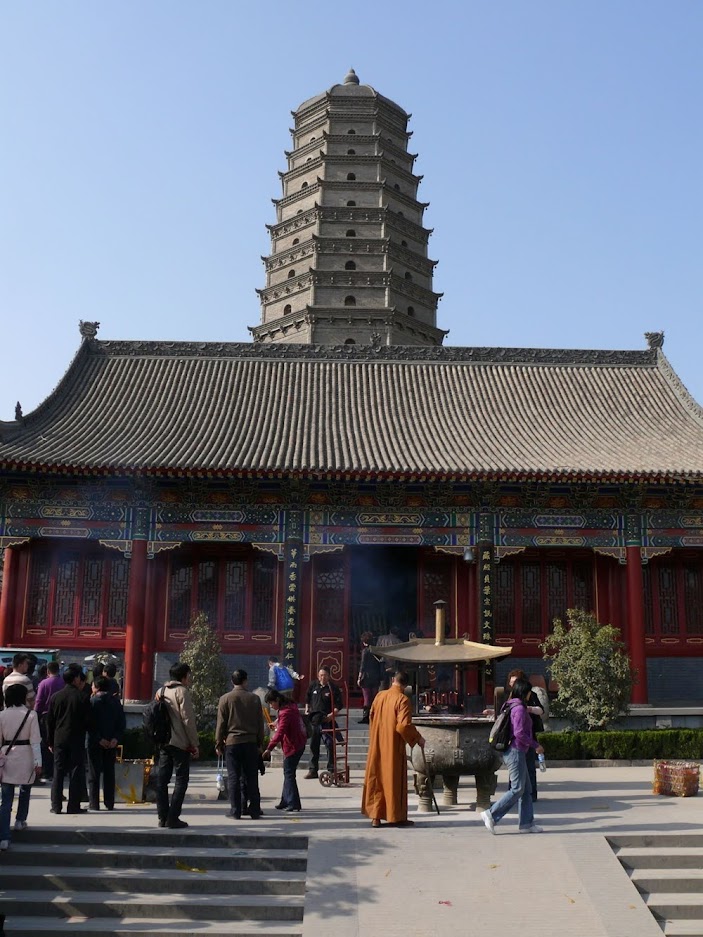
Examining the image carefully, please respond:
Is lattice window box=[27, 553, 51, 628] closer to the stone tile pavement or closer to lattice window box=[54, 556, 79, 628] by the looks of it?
lattice window box=[54, 556, 79, 628]

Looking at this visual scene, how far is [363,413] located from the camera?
21000mm

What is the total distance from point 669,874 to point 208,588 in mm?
12505

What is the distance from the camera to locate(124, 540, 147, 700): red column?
17.0 m

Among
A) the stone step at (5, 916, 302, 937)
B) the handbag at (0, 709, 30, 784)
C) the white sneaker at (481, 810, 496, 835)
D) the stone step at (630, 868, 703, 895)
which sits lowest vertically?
the stone step at (5, 916, 302, 937)

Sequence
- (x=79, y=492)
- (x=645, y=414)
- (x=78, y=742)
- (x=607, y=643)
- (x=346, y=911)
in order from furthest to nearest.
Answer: (x=645, y=414) → (x=79, y=492) → (x=607, y=643) → (x=78, y=742) → (x=346, y=911)

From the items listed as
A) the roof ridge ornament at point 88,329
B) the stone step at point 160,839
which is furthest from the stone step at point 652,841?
the roof ridge ornament at point 88,329

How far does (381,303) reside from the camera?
3288 centimetres

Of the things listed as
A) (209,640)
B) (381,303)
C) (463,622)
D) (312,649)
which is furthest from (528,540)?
(381,303)

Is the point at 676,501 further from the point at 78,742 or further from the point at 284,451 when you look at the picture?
the point at 78,742

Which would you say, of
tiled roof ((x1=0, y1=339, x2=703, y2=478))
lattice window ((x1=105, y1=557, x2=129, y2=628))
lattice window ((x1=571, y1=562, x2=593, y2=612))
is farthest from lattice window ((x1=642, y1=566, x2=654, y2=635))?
lattice window ((x1=105, y1=557, x2=129, y2=628))

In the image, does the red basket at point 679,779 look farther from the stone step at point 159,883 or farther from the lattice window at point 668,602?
the lattice window at point 668,602

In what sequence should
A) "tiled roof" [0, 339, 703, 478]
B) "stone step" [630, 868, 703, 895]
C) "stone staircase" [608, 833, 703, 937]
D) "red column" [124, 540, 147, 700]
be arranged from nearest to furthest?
"stone staircase" [608, 833, 703, 937] → "stone step" [630, 868, 703, 895] → "red column" [124, 540, 147, 700] → "tiled roof" [0, 339, 703, 478]

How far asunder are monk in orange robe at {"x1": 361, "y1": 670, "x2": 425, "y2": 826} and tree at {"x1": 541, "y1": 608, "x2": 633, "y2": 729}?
6.86m

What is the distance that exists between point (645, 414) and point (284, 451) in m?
8.71
